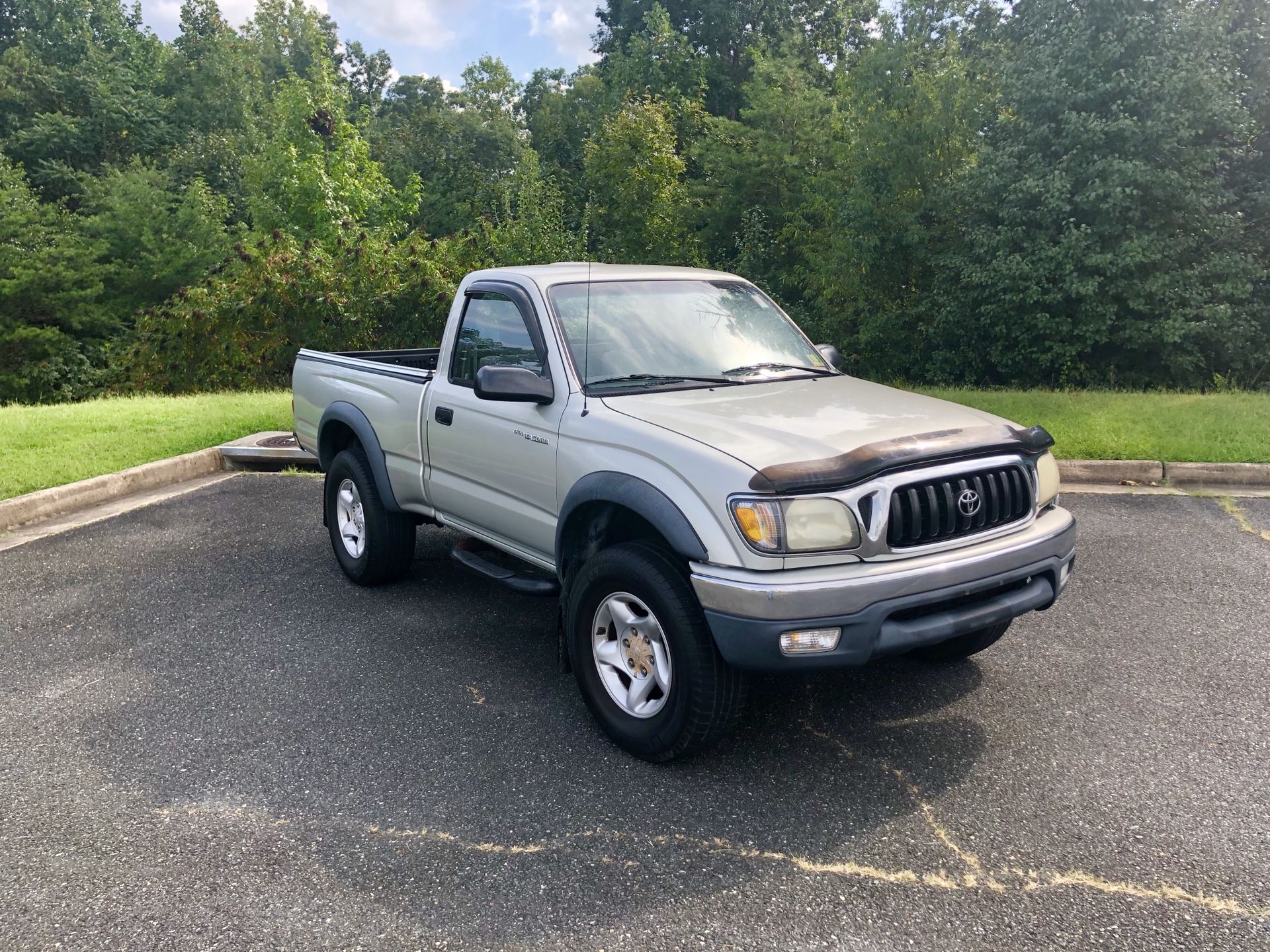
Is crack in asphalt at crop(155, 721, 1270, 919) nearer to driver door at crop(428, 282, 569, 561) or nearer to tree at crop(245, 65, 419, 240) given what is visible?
driver door at crop(428, 282, 569, 561)

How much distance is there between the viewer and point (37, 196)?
127 feet

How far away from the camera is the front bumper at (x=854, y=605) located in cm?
338

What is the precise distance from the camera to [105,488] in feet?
29.2

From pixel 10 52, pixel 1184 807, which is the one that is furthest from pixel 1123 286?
pixel 10 52

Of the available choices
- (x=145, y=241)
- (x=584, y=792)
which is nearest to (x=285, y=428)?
(x=584, y=792)

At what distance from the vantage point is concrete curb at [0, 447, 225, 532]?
8.01 metres

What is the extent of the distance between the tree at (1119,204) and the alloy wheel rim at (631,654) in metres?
16.9

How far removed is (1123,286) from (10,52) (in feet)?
167

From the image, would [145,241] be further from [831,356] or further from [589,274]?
[831,356]

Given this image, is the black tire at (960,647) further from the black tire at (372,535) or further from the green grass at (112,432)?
the green grass at (112,432)

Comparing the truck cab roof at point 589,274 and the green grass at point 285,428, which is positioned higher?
the truck cab roof at point 589,274

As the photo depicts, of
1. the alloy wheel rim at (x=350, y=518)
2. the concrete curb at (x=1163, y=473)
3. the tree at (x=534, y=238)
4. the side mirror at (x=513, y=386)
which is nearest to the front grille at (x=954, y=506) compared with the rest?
the side mirror at (x=513, y=386)

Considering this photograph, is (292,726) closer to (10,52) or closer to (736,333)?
(736,333)

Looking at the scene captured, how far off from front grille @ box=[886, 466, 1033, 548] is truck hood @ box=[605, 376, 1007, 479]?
0.23m
